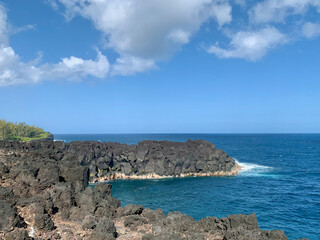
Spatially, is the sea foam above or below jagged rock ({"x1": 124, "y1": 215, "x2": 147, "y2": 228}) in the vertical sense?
below

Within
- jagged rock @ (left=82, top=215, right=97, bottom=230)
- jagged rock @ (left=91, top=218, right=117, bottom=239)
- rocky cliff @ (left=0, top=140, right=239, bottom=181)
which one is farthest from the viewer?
rocky cliff @ (left=0, top=140, right=239, bottom=181)

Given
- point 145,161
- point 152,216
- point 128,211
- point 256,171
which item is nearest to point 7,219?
point 128,211

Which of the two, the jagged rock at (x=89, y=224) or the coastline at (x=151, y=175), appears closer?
the jagged rock at (x=89, y=224)

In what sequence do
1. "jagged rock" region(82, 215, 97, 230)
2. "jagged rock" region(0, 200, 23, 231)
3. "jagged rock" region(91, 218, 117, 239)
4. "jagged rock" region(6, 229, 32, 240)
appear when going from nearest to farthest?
"jagged rock" region(6, 229, 32, 240)
"jagged rock" region(0, 200, 23, 231)
"jagged rock" region(91, 218, 117, 239)
"jagged rock" region(82, 215, 97, 230)

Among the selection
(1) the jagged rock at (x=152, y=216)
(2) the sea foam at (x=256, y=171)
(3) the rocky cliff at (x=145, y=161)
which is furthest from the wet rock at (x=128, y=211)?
(2) the sea foam at (x=256, y=171)

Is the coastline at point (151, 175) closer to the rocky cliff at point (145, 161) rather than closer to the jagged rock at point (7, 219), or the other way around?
the rocky cliff at point (145, 161)

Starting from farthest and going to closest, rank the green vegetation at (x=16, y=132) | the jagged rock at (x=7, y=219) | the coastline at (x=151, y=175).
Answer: the green vegetation at (x=16, y=132), the coastline at (x=151, y=175), the jagged rock at (x=7, y=219)

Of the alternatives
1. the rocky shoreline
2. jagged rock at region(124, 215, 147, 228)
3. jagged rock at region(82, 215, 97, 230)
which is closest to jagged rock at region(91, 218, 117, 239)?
the rocky shoreline

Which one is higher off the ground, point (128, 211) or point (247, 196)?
point (128, 211)

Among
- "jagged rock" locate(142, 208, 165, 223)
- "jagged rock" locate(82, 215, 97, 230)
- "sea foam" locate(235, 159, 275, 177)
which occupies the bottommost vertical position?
"sea foam" locate(235, 159, 275, 177)

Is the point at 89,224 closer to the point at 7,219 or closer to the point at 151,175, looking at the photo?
the point at 7,219

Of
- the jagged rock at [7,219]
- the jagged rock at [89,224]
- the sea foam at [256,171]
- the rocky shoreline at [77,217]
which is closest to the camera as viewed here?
the jagged rock at [7,219]

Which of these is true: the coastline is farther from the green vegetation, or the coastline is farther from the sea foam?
the green vegetation

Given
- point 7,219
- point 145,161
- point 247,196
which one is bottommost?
point 247,196
